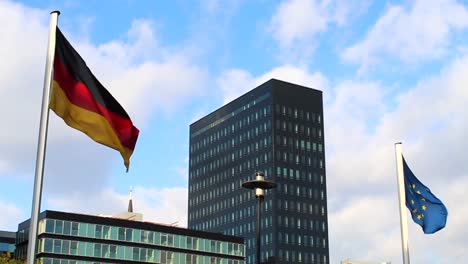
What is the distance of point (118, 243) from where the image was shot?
119 m

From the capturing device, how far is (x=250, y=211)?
193875 millimetres

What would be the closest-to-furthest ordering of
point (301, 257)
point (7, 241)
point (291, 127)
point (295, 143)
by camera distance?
point (7, 241), point (301, 257), point (295, 143), point (291, 127)


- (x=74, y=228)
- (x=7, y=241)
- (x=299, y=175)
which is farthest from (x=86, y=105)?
(x=299, y=175)

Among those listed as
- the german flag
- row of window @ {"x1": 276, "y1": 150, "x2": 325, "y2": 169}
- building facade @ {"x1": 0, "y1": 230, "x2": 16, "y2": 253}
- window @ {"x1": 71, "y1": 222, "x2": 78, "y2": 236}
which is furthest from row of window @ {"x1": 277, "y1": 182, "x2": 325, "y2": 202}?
the german flag

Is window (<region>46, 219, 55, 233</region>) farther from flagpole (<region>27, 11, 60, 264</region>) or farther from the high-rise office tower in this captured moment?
flagpole (<region>27, 11, 60, 264</region>)

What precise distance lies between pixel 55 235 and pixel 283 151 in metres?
90.2

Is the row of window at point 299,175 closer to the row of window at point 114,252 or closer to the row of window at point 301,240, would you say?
the row of window at point 301,240

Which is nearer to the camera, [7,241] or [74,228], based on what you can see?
[74,228]

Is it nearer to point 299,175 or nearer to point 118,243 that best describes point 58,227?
point 118,243

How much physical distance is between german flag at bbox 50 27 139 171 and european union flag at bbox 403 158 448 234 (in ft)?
48.5

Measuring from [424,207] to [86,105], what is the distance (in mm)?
16957

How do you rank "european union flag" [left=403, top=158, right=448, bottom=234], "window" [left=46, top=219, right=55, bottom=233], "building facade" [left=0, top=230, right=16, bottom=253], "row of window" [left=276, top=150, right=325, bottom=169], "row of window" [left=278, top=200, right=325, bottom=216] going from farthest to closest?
"row of window" [left=276, top=150, right=325, bottom=169], "row of window" [left=278, top=200, right=325, bottom=216], "building facade" [left=0, top=230, right=16, bottom=253], "window" [left=46, top=219, right=55, bottom=233], "european union flag" [left=403, top=158, right=448, bottom=234]

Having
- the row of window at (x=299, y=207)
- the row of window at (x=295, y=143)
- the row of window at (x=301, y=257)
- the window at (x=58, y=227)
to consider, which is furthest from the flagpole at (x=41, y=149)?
the row of window at (x=295, y=143)

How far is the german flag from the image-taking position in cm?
2109
